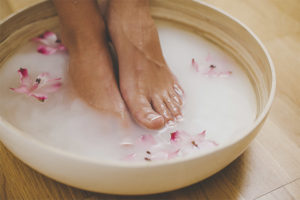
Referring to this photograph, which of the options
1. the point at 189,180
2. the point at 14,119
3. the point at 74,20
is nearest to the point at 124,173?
the point at 189,180

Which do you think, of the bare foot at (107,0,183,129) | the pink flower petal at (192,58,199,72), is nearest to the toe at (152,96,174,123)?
the bare foot at (107,0,183,129)

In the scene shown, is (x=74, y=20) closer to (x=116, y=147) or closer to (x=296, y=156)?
(x=116, y=147)

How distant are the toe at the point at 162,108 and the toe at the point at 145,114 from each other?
2cm

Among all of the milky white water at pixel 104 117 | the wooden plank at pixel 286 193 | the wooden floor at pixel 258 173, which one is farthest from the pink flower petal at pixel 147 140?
the wooden plank at pixel 286 193

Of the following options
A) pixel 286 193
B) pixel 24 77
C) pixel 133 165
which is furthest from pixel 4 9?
pixel 286 193

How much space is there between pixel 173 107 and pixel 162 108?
3 cm

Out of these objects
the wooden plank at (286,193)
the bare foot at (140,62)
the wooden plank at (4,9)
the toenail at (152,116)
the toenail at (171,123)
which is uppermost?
the wooden plank at (4,9)

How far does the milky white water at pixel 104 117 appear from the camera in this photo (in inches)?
31.9

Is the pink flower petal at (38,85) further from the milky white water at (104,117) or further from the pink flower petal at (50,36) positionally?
the pink flower petal at (50,36)

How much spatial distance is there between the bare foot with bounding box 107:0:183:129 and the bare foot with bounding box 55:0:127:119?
0.04 meters

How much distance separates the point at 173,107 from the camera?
2.91ft

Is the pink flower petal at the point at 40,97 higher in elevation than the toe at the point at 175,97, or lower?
higher

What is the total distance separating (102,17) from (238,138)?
1.92 ft

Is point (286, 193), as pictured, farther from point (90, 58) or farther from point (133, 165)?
point (90, 58)
